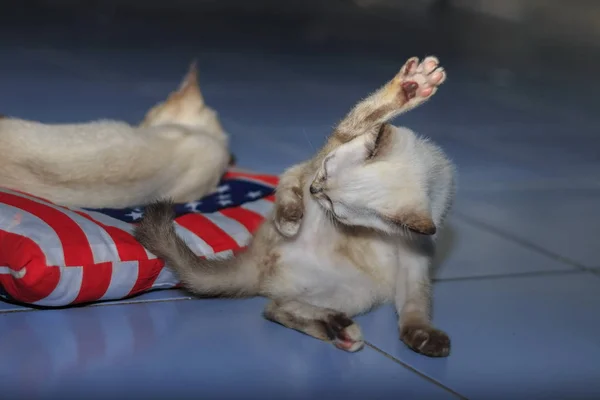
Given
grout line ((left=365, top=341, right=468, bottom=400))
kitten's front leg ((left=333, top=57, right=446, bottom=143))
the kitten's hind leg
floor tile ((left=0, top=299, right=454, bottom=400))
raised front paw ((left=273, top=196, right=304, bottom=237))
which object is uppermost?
kitten's front leg ((left=333, top=57, right=446, bottom=143))

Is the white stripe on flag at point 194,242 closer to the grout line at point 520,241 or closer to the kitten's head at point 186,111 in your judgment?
the kitten's head at point 186,111

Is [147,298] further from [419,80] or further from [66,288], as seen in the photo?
[419,80]

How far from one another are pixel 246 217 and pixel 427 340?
0.93 meters

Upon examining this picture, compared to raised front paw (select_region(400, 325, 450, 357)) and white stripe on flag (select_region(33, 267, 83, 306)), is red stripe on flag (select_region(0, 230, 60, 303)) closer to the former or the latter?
white stripe on flag (select_region(33, 267, 83, 306))

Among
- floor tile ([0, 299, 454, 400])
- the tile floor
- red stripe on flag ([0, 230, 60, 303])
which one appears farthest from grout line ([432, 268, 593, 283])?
red stripe on flag ([0, 230, 60, 303])

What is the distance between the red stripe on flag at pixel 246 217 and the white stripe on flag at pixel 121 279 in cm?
56

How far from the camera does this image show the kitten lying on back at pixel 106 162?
2748 mm

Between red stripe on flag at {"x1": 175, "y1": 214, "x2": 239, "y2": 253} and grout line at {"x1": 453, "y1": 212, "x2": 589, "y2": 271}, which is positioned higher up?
grout line at {"x1": 453, "y1": 212, "x2": 589, "y2": 271}

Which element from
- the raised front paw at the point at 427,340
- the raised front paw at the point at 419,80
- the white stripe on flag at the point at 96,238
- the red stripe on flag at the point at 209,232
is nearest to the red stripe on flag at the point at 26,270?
the white stripe on flag at the point at 96,238

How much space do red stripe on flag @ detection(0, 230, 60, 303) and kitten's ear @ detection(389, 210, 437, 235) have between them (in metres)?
0.90

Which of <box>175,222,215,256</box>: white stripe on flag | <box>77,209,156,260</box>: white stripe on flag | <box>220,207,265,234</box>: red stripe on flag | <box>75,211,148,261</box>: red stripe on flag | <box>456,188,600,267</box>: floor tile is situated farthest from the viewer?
<box>456,188,600,267</box>: floor tile

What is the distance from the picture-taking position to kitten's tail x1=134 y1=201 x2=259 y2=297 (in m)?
2.48

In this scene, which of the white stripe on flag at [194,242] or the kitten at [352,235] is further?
Result: the white stripe on flag at [194,242]

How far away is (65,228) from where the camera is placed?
8.00 ft
